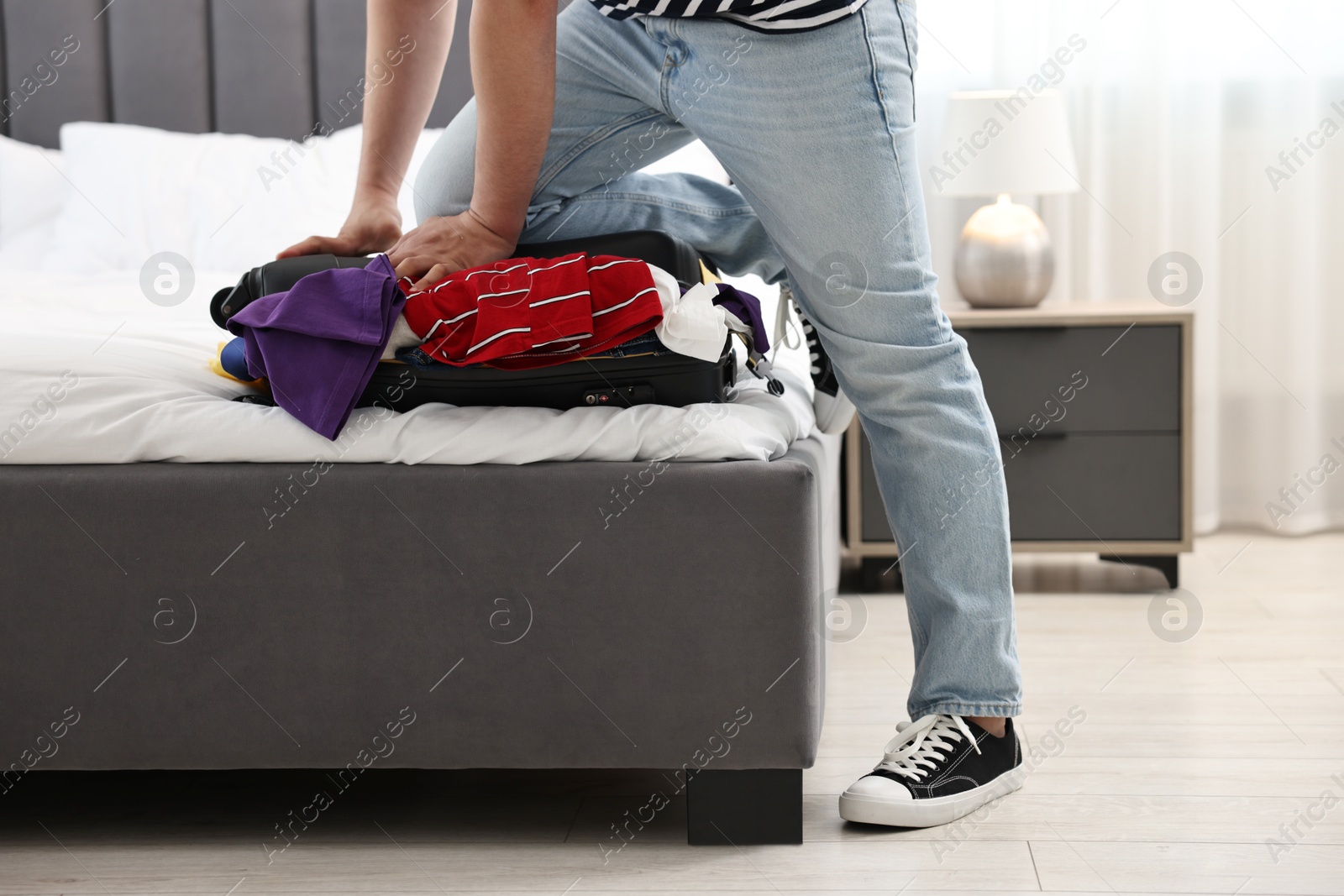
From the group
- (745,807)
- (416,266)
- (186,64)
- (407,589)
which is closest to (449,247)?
(416,266)

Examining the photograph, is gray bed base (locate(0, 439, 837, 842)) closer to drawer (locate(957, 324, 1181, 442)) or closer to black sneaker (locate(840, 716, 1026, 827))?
black sneaker (locate(840, 716, 1026, 827))

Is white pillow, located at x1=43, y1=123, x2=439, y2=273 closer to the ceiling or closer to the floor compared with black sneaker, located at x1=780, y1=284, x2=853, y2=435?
closer to the ceiling

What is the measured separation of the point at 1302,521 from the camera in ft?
8.15

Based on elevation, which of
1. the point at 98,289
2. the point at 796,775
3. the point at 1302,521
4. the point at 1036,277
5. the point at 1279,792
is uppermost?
the point at 98,289

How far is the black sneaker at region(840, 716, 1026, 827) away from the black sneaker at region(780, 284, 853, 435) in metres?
0.37

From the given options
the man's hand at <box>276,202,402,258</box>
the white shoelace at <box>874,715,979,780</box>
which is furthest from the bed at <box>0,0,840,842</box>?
the man's hand at <box>276,202,402,258</box>

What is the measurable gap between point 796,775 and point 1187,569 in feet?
4.78

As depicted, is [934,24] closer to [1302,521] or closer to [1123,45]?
[1123,45]

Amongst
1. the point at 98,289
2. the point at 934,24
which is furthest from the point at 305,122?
the point at 934,24

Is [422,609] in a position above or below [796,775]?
above

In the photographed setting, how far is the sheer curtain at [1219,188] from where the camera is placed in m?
2.47

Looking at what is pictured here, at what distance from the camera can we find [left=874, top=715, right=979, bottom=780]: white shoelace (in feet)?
3.58

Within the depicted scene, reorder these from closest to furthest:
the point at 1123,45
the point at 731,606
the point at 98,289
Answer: the point at 731,606, the point at 98,289, the point at 1123,45

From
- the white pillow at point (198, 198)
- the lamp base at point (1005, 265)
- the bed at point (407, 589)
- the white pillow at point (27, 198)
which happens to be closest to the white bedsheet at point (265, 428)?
the bed at point (407, 589)
